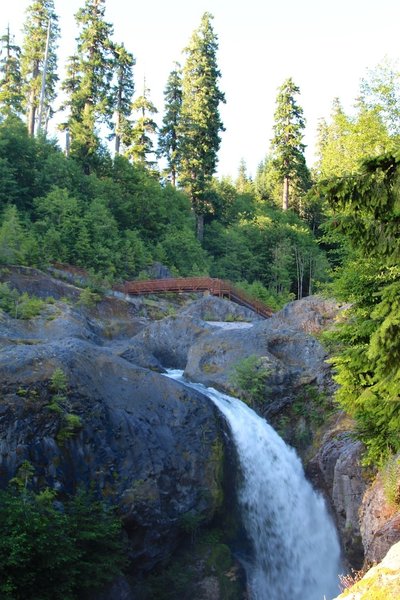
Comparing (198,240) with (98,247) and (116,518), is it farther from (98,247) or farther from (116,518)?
(116,518)

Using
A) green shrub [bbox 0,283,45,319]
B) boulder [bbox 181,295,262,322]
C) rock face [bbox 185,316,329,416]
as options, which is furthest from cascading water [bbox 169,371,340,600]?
boulder [bbox 181,295,262,322]

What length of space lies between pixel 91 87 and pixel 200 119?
10.3m

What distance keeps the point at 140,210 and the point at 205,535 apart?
26716 millimetres

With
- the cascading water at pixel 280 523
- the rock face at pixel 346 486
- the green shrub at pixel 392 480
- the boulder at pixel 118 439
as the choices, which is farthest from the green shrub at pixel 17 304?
the green shrub at pixel 392 480

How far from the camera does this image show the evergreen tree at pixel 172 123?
4544cm

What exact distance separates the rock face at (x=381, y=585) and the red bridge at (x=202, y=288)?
23155 millimetres

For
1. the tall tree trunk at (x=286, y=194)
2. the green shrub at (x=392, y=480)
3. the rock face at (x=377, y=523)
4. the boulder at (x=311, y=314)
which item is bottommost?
the rock face at (x=377, y=523)

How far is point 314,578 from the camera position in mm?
14203

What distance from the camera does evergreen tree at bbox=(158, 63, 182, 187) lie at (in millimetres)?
45438

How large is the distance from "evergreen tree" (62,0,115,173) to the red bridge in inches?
510

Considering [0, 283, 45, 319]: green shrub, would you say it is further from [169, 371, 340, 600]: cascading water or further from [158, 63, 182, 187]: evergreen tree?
[158, 63, 182, 187]: evergreen tree

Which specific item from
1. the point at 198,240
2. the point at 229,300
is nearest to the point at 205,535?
the point at 229,300

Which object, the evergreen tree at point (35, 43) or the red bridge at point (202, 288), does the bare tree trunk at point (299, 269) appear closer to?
the red bridge at point (202, 288)

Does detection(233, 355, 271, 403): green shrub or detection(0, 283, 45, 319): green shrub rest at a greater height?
detection(0, 283, 45, 319): green shrub
